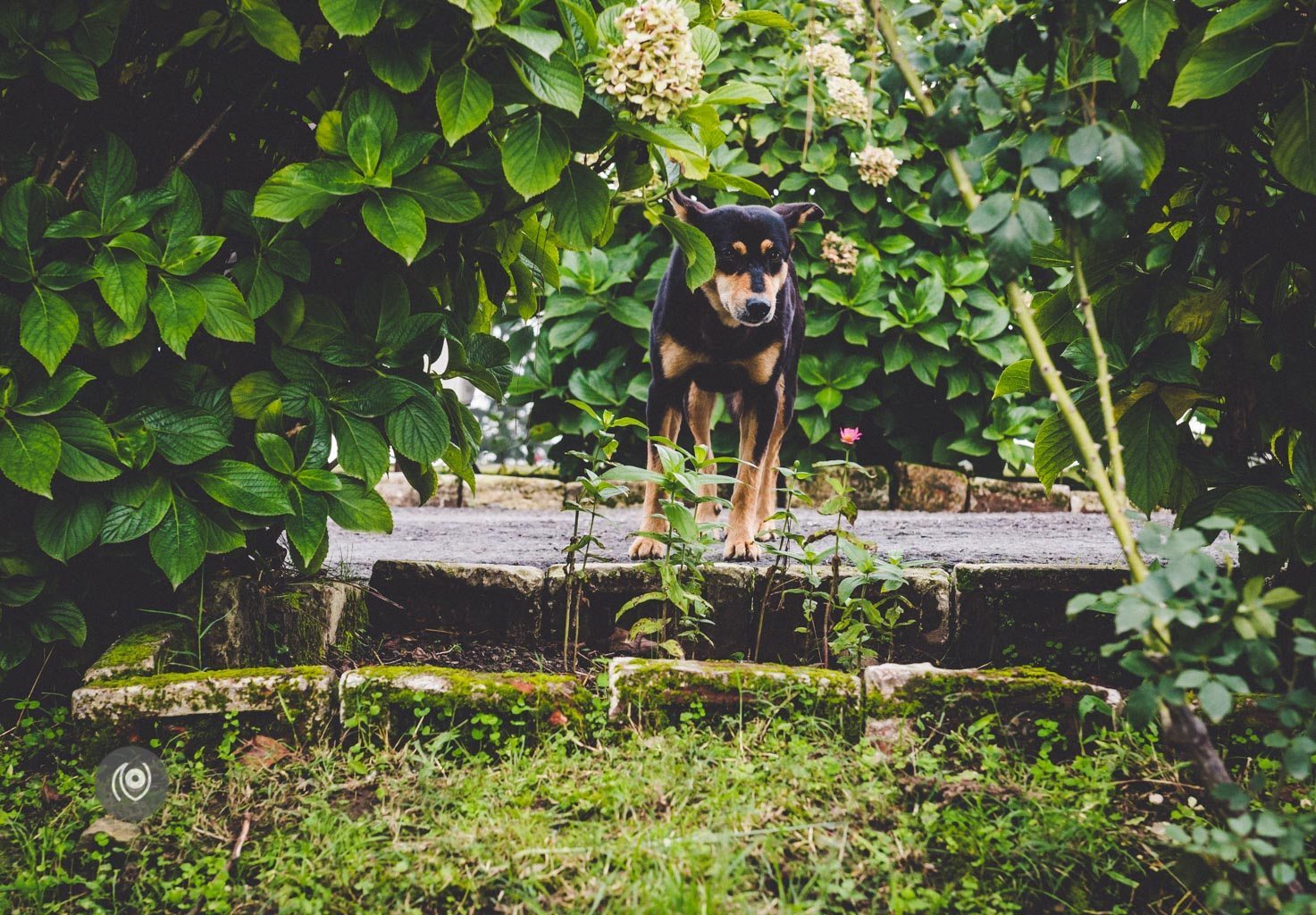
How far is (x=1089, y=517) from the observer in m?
5.79

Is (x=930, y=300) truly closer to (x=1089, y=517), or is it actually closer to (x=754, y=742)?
(x=1089, y=517)

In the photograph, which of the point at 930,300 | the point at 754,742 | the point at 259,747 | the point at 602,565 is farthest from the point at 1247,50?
the point at 930,300

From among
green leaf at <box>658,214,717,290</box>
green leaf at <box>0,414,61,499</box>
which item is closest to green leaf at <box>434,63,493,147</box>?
green leaf at <box>658,214,717,290</box>

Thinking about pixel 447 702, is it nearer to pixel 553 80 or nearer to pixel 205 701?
pixel 205 701

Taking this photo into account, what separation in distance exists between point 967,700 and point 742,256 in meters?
2.18

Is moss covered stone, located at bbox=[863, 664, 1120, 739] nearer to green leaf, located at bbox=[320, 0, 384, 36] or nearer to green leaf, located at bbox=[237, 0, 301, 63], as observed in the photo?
green leaf, located at bbox=[320, 0, 384, 36]

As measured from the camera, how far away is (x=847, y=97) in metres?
5.48

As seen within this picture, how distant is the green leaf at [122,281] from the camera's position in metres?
2.04

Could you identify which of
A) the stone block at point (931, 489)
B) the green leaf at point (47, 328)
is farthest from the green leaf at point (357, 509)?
the stone block at point (931, 489)

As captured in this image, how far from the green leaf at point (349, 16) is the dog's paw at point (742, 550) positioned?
2040mm

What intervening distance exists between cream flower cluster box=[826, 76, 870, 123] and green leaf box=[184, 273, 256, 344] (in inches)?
161

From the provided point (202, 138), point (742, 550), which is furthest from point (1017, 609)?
point (202, 138)

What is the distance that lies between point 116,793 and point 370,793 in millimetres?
484

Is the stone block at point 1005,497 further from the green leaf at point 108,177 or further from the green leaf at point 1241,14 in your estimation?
the green leaf at point 108,177
